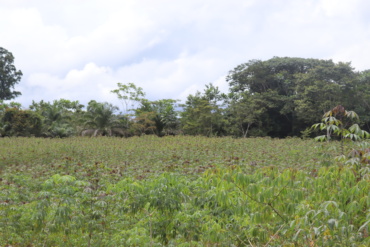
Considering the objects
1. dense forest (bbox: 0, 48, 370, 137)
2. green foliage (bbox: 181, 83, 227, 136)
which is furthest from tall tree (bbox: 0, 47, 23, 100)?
green foliage (bbox: 181, 83, 227, 136)

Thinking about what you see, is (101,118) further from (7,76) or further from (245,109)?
(7,76)

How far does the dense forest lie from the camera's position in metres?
22.8

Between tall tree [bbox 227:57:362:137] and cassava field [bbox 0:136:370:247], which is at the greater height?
tall tree [bbox 227:57:362:137]

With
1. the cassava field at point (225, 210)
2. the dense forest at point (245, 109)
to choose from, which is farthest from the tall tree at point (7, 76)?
the cassava field at point (225, 210)

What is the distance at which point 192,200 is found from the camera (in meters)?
3.69

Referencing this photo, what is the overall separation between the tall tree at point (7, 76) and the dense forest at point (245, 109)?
14552mm

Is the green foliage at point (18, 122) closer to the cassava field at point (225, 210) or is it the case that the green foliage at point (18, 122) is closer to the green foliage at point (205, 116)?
the green foliage at point (205, 116)

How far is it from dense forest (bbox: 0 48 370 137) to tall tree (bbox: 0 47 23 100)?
47.7 feet

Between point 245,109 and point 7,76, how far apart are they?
2797 centimetres

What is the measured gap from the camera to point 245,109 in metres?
24.3

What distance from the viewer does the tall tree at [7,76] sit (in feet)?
120

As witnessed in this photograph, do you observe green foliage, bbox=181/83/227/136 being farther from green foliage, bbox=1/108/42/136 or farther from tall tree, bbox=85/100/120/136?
green foliage, bbox=1/108/42/136

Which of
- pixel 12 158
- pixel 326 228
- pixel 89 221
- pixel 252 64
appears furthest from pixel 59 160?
pixel 252 64

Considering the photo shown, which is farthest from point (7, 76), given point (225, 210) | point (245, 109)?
point (225, 210)
